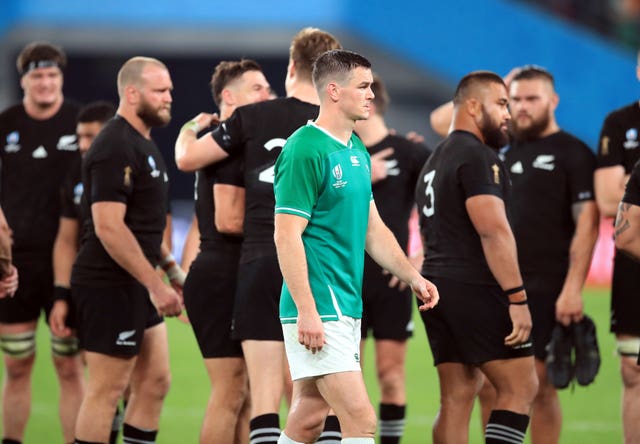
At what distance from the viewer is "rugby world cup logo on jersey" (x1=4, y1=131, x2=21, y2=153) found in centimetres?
835

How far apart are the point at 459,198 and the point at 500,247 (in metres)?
0.38

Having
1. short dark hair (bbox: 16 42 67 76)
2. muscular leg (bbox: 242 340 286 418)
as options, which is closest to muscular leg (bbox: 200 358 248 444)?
muscular leg (bbox: 242 340 286 418)

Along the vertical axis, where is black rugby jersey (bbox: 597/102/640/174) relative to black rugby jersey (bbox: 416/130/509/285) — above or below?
above

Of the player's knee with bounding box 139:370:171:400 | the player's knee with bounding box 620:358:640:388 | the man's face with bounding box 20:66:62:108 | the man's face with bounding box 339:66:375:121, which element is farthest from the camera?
the man's face with bounding box 20:66:62:108

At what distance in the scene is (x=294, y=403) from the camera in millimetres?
5703

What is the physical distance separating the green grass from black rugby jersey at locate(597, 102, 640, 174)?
8.32 feet

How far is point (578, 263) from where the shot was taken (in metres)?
7.45

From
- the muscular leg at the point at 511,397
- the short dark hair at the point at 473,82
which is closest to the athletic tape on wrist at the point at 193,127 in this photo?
the short dark hair at the point at 473,82

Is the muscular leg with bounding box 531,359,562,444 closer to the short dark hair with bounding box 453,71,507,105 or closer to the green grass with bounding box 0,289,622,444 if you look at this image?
the green grass with bounding box 0,289,622,444

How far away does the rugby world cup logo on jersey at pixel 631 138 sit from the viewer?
7480mm

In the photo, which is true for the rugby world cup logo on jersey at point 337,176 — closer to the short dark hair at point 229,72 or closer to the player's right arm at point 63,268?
the short dark hair at point 229,72

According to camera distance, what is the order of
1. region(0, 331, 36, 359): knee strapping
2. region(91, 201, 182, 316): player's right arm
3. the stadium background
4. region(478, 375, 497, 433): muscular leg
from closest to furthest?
region(91, 201, 182, 316): player's right arm, region(478, 375, 497, 433): muscular leg, region(0, 331, 36, 359): knee strapping, the stadium background

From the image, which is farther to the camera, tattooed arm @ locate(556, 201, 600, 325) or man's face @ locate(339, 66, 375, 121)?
tattooed arm @ locate(556, 201, 600, 325)

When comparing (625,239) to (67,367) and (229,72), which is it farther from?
(67,367)
